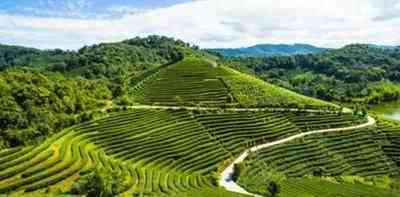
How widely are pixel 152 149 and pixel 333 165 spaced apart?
32411mm

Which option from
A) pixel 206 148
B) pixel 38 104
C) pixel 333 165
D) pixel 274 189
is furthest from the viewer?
pixel 333 165

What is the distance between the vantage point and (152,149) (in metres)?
86.0

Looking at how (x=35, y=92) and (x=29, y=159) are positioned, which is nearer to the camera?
(x=29, y=159)

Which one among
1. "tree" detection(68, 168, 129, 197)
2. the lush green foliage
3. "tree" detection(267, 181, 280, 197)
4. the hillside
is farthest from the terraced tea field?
the hillside

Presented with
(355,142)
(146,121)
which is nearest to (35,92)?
(146,121)

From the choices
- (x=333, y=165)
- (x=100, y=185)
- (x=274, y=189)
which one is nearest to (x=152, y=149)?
(x=274, y=189)

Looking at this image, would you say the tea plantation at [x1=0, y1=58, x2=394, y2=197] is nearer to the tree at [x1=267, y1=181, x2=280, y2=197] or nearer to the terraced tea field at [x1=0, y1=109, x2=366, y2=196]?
the terraced tea field at [x1=0, y1=109, x2=366, y2=196]

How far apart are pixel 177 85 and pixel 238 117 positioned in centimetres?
2875

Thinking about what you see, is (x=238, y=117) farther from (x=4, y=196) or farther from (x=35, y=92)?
(x=4, y=196)

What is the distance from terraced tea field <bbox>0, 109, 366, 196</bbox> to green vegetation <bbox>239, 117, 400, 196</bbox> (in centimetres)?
544

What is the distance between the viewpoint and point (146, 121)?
99688mm

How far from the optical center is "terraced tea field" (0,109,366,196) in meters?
67.4

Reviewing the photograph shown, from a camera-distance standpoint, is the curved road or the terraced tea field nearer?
the terraced tea field

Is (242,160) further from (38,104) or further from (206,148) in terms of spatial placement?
(38,104)
